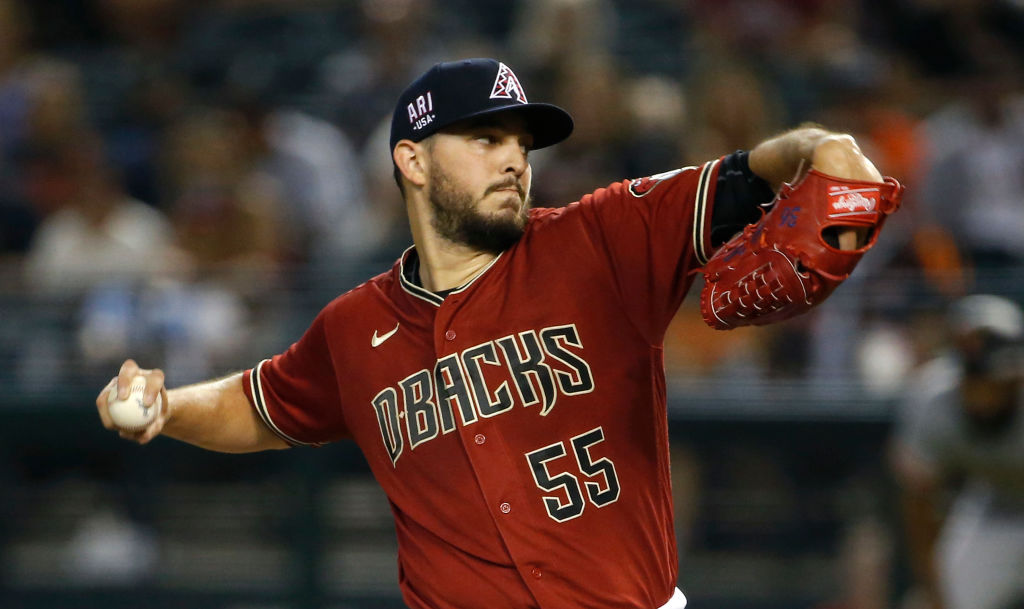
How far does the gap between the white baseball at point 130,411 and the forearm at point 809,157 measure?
1.55m

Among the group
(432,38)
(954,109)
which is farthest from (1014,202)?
(432,38)

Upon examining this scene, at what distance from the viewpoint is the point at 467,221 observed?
3.34 meters

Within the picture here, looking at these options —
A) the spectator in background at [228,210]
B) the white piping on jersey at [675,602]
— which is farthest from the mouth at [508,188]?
the spectator in background at [228,210]

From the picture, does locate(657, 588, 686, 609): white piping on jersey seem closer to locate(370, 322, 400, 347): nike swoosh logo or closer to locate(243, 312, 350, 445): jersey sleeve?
locate(370, 322, 400, 347): nike swoosh logo

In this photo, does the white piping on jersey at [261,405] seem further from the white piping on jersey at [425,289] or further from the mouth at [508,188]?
the mouth at [508,188]

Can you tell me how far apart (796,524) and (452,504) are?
139 inches

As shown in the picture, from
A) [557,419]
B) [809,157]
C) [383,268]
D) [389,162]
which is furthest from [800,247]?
[389,162]

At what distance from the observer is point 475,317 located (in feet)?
10.8

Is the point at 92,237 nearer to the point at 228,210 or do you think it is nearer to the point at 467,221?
the point at 228,210

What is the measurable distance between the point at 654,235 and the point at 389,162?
4.46 metres

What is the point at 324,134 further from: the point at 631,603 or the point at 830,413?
the point at 631,603

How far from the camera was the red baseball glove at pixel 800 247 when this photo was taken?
8.71 feet

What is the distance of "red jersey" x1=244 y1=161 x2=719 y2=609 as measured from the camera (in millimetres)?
3135

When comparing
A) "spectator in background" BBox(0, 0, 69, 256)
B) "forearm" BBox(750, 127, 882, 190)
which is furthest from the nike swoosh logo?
"spectator in background" BBox(0, 0, 69, 256)
